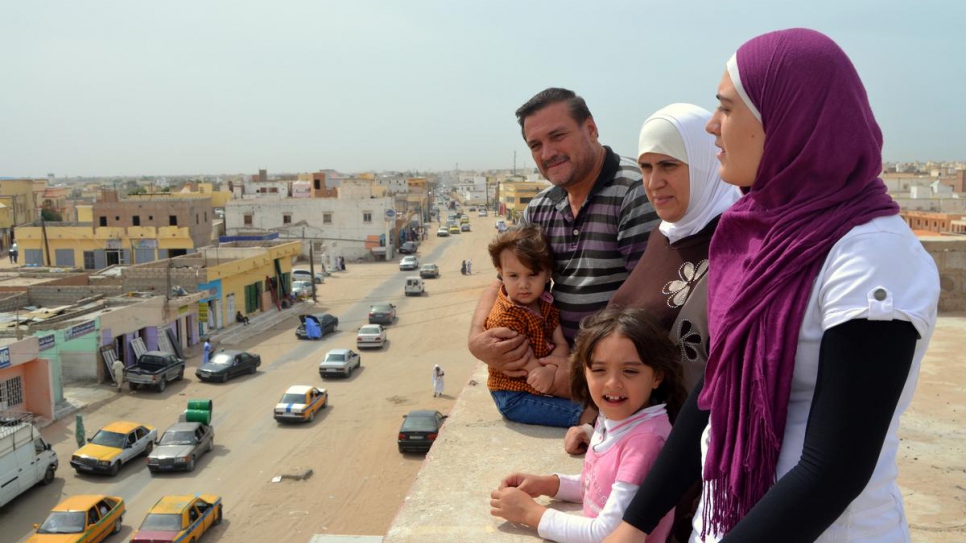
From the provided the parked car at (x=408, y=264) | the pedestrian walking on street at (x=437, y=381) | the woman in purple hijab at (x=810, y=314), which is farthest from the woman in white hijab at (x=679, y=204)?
the parked car at (x=408, y=264)

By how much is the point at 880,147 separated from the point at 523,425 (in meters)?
2.24

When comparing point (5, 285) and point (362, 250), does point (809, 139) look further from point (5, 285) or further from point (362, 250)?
point (362, 250)

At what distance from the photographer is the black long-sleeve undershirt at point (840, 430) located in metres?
1.37

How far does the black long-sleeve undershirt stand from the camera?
1369mm

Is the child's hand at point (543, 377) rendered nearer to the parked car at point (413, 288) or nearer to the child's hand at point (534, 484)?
the child's hand at point (534, 484)

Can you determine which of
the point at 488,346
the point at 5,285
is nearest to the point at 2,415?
the point at 5,285

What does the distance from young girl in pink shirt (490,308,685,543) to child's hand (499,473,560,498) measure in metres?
0.02

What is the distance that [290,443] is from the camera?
1485 centimetres

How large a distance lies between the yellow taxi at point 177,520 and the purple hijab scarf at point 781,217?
1031cm

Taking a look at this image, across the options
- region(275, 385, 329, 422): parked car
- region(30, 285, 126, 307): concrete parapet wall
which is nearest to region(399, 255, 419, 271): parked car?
region(30, 285, 126, 307): concrete parapet wall

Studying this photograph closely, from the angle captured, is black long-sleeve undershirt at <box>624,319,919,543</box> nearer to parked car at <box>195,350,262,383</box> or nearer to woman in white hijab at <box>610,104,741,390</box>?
woman in white hijab at <box>610,104,741,390</box>

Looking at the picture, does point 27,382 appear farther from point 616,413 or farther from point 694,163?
point 694,163

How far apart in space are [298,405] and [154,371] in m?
4.97

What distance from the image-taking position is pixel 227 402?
17828 millimetres
